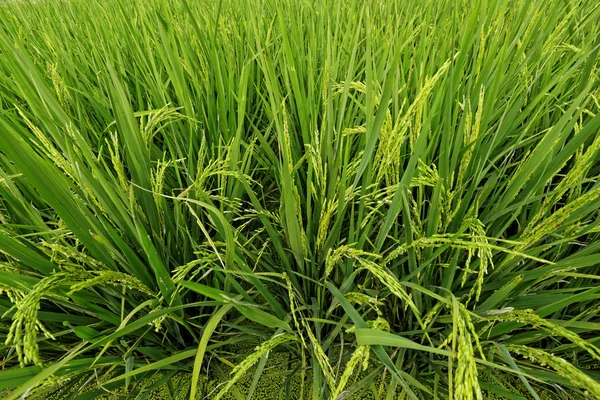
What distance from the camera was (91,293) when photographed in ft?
1.92

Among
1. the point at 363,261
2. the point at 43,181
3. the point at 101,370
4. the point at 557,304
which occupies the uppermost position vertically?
the point at 43,181

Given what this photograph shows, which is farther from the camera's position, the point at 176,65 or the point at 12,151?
the point at 176,65

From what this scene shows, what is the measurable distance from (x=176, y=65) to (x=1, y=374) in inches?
23.1

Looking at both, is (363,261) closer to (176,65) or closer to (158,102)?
(176,65)

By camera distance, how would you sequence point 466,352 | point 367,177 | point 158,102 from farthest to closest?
point 158,102
point 367,177
point 466,352

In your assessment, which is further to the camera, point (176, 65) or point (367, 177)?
point (176, 65)

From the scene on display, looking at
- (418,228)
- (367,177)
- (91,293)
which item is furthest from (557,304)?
(91,293)

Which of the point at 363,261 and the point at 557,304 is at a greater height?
the point at 363,261

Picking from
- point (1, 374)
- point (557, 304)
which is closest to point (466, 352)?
point (557, 304)

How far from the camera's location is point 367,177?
1.91 ft

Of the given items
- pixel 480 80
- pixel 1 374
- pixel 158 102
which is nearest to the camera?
pixel 1 374

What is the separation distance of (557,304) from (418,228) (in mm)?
219

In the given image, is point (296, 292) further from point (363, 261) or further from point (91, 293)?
point (91, 293)

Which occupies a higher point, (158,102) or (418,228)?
(158,102)
